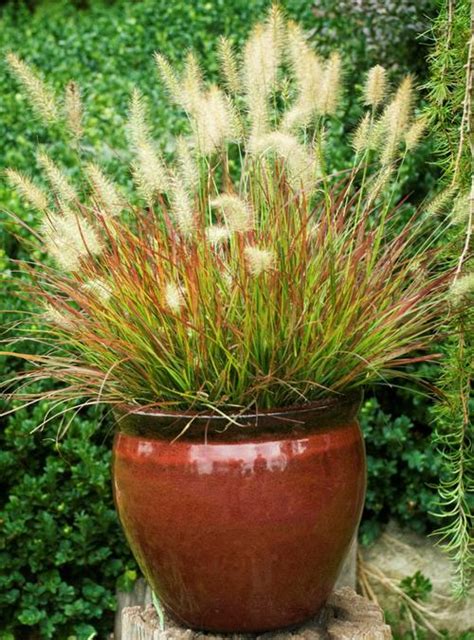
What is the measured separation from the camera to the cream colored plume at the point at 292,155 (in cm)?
170

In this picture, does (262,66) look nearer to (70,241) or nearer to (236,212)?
(236,212)

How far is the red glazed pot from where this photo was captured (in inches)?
67.6

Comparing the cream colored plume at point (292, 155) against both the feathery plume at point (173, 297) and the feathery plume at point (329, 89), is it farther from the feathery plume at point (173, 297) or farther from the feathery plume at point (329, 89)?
the feathery plume at point (173, 297)

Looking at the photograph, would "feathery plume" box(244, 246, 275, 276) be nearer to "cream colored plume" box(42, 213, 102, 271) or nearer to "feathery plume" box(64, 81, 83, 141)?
"cream colored plume" box(42, 213, 102, 271)

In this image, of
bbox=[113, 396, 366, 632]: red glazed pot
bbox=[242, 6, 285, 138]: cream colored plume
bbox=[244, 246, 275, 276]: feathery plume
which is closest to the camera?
bbox=[244, 246, 275, 276]: feathery plume

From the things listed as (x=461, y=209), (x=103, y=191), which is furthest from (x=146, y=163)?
(x=461, y=209)

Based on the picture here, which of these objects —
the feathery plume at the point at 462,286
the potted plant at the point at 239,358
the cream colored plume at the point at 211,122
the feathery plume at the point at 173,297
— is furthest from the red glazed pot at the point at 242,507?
the cream colored plume at the point at 211,122

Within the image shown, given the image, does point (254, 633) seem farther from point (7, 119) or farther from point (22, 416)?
point (7, 119)

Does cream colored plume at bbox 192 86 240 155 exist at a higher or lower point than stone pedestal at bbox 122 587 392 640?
higher

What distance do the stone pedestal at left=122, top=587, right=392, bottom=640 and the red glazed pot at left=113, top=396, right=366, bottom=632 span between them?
37 millimetres

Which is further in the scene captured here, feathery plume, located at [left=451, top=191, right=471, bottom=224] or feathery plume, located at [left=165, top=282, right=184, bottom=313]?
feathery plume, located at [left=451, top=191, right=471, bottom=224]

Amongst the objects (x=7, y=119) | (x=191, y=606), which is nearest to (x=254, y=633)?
(x=191, y=606)

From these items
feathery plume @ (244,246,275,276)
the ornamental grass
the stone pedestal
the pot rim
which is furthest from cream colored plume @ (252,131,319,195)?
the stone pedestal

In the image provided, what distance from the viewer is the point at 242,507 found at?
67.4 inches
